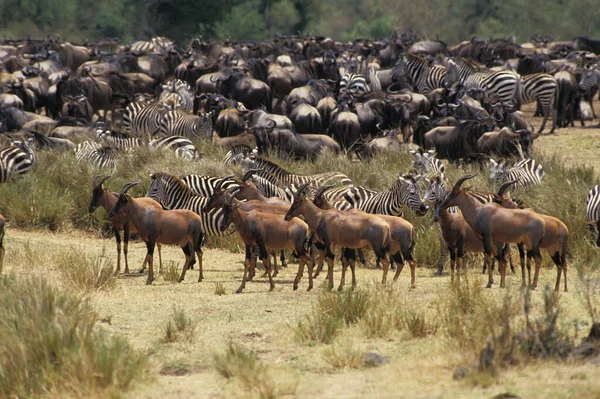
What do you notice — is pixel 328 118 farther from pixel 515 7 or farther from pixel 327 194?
pixel 515 7

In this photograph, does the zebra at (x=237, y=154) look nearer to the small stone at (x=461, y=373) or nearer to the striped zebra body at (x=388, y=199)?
the striped zebra body at (x=388, y=199)

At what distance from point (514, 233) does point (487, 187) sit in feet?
16.4

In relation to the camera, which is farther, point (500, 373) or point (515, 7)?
point (515, 7)

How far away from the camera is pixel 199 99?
95.3 ft

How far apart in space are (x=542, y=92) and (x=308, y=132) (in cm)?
698

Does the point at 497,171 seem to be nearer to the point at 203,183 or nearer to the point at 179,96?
the point at 203,183

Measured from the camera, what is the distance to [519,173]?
17.0 m

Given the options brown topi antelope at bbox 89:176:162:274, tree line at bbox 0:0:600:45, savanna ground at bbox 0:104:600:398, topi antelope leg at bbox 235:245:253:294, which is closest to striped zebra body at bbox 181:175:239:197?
→ savanna ground at bbox 0:104:600:398

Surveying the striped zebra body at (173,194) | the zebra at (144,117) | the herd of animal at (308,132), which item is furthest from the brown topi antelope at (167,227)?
the zebra at (144,117)

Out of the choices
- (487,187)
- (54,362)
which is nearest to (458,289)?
(54,362)

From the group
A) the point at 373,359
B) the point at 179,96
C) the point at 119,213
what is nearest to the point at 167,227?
the point at 119,213

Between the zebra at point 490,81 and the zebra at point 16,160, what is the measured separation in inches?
504

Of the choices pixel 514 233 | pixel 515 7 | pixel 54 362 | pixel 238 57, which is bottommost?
pixel 54 362

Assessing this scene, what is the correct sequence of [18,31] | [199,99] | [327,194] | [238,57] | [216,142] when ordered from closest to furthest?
1. [327,194]
2. [216,142]
3. [199,99]
4. [238,57]
5. [18,31]
